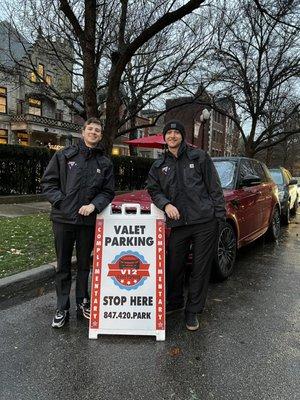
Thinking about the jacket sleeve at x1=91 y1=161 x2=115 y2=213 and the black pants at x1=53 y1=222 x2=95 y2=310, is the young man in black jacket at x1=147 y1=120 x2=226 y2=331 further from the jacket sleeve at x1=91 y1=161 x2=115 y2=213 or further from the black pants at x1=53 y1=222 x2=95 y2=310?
the black pants at x1=53 y1=222 x2=95 y2=310

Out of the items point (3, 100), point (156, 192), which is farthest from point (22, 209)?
point (3, 100)

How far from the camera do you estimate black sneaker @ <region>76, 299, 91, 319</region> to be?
3852 millimetres

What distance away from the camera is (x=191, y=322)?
3.67 meters

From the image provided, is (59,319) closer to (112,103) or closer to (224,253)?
(224,253)

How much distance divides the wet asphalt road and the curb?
293mm

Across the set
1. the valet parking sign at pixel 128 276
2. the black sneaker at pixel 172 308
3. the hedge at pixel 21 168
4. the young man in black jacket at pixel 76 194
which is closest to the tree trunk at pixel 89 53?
the young man in black jacket at pixel 76 194

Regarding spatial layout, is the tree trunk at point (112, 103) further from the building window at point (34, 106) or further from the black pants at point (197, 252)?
the building window at point (34, 106)

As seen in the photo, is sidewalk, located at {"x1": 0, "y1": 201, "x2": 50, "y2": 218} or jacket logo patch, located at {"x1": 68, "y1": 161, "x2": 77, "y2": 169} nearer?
jacket logo patch, located at {"x1": 68, "y1": 161, "x2": 77, "y2": 169}

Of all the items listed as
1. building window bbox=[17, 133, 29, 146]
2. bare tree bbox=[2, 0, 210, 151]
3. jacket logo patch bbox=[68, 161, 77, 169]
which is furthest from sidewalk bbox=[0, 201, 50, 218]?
building window bbox=[17, 133, 29, 146]

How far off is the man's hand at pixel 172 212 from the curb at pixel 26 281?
2226 mm

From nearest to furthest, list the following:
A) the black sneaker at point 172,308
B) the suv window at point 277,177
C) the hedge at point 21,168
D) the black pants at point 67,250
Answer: the black pants at point 67,250, the black sneaker at point 172,308, the suv window at point 277,177, the hedge at point 21,168

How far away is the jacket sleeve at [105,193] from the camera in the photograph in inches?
137

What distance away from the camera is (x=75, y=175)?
3.50 m

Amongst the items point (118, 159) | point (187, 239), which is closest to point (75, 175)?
point (187, 239)
